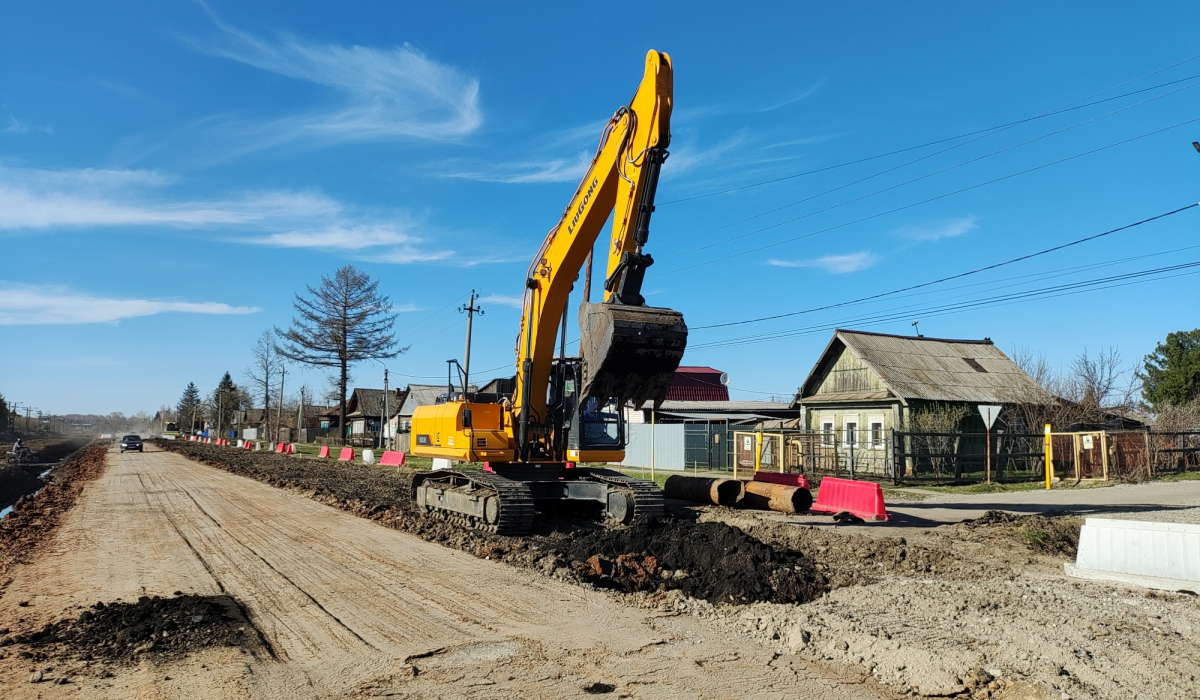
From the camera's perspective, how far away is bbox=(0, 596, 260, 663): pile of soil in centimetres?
591

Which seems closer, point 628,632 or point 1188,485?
point 628,632

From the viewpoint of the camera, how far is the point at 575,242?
1166 centimetres

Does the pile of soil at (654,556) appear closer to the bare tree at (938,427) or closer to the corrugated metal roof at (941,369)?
the bare tree at (938,427)

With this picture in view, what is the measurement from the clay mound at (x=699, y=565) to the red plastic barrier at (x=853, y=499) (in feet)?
17.1

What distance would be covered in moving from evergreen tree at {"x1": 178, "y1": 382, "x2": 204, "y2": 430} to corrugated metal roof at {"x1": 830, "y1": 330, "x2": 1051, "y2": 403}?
122 m

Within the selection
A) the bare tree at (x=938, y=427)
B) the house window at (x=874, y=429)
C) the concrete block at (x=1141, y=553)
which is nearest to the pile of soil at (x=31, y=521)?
the concrete block at (x=1141, y=553)

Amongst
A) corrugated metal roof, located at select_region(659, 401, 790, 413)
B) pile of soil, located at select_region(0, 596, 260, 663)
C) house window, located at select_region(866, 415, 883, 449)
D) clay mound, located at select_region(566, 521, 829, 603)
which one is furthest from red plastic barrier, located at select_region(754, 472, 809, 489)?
corrugated metal roof, located at select_region(659, 401, 790, 413)

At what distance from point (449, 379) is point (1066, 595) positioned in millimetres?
9848

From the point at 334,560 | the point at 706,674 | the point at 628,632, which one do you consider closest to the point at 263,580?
the point at 334,560

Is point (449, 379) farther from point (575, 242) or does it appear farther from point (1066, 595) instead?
point (1066, 595)

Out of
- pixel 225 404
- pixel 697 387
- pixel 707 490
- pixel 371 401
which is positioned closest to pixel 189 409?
pixel 225 404

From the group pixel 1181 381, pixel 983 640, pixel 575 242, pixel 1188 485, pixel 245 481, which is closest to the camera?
pixel 983 640

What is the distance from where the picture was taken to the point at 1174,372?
51.0 m

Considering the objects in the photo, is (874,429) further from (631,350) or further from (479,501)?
(631,350)
